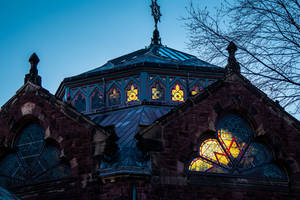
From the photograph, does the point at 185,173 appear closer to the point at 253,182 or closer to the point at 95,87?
the point at 253,182

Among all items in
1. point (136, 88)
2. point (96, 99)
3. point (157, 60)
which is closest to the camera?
point (136, 88)

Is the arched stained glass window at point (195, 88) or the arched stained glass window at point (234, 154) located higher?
the arched stained glass window at point (195, 88)

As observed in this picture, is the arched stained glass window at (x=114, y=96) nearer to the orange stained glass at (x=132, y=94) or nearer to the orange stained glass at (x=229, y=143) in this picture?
the orange stained glass at (x=132, y=94)

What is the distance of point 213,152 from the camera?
15.0 meters

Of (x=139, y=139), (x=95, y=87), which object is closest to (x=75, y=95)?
(x=95, y=87)

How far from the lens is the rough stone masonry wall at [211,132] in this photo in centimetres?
1379

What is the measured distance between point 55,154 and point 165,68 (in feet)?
19.8

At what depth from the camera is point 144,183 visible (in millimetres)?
13367

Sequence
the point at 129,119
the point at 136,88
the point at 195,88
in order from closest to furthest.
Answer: the point at 129,119
the point at 136,88
the point at 195,88

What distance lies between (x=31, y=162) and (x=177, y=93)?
637 cm

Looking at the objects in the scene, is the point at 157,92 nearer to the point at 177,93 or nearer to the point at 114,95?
the point at 177,93

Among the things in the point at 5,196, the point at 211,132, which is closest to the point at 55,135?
the point at 5,196

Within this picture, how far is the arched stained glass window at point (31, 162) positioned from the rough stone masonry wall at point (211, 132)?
3178 mm

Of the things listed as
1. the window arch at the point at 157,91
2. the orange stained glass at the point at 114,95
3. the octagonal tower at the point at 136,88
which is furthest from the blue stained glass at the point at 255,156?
the orange stained glass at the point at 114,95
